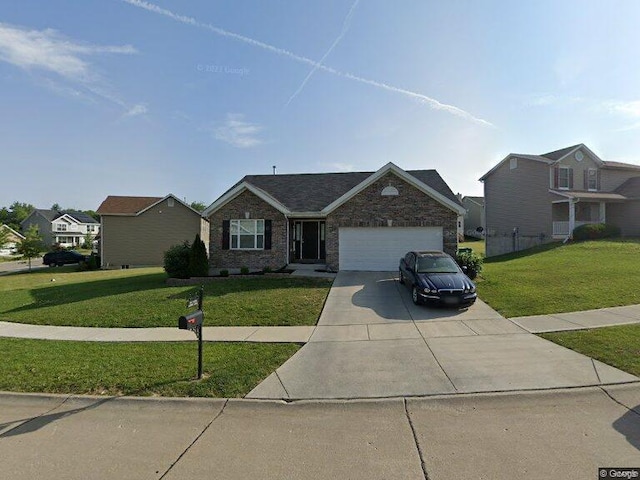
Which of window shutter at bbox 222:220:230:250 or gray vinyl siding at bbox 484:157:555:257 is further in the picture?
gray vinyl siding at bbox 484:157:555:257

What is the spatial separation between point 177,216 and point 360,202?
2034cm

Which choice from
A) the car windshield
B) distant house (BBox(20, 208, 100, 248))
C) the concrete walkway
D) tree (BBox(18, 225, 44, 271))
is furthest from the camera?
distant house (BBox(20, 208, 100, 248))

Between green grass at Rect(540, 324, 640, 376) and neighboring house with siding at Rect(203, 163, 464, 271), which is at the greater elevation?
neighboring house with siding at Rect(203, 163, 464, 271)

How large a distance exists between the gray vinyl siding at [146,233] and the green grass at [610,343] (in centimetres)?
2791

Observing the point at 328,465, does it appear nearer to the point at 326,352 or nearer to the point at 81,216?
→ the point at 326,352

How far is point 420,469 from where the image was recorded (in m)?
3.03

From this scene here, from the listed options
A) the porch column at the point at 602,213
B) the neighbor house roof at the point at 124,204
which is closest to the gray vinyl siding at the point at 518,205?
the porch column at the point at 602,213

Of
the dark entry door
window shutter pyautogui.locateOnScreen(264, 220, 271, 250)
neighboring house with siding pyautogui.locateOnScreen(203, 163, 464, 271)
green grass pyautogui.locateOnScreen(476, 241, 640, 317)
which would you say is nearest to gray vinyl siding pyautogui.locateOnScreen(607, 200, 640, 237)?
green grass pyautogui.locateOnScreen(476, 241, 640, 317)

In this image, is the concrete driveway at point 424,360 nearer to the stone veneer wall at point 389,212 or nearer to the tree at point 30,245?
the stone veneer wall at point 389,212

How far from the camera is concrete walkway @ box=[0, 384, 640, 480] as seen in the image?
120 inches

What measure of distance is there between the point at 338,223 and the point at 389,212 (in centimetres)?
241

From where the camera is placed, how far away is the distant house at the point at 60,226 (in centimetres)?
6094

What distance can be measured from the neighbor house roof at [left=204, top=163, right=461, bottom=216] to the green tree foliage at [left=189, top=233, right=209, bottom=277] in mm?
2620

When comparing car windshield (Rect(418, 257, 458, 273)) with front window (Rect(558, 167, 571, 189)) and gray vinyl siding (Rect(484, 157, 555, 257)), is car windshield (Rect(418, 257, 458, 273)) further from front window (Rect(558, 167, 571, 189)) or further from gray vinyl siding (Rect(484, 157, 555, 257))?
front window (Rect(558, 167, 571, 189))
